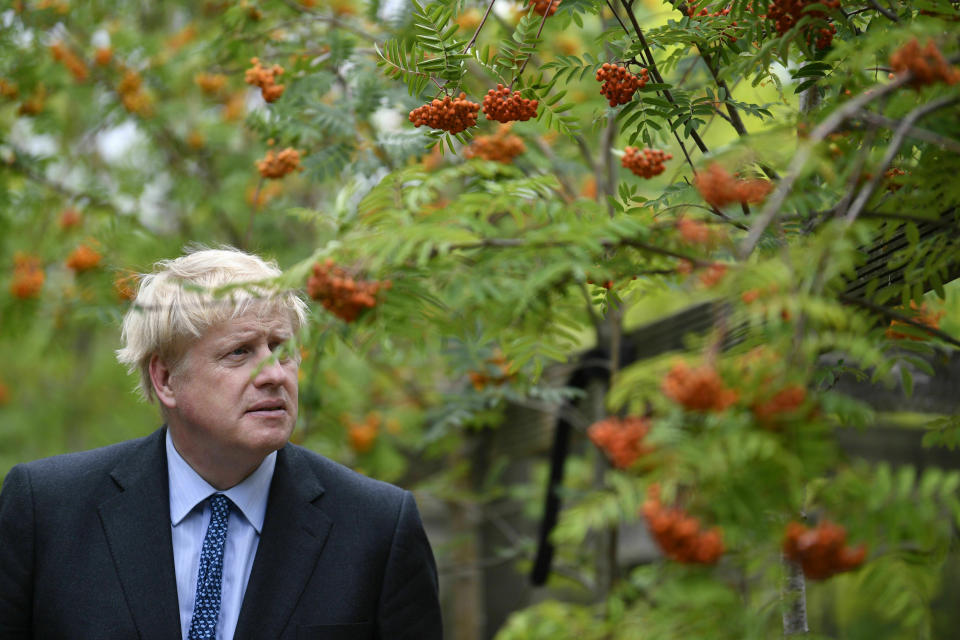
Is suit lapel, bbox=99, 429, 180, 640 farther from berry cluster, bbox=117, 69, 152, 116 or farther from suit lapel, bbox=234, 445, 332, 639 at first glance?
berry cluster, bbox=117, 69, 152, 116

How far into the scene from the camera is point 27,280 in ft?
14.7

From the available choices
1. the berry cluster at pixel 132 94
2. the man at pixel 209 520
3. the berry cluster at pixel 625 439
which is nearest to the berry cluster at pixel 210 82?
the berry cluster at pixel 132 94

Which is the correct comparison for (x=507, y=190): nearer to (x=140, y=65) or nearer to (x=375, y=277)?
(x=375, y=277)

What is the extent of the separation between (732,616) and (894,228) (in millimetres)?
960

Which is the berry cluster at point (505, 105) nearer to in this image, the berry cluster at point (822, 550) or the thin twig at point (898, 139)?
the thin twig at point (898, 139)

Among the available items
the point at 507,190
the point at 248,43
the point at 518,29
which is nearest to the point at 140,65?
the point at 248,43

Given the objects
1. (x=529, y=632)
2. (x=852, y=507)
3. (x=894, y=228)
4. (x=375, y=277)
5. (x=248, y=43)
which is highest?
(x=248, y=43)

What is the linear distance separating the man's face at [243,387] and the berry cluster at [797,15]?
1.30 m

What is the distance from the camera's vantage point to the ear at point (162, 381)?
2.49 meters

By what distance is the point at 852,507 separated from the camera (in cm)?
137

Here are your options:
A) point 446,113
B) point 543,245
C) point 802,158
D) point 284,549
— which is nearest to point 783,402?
point 802,158

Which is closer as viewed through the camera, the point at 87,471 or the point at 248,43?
the point at 87,471

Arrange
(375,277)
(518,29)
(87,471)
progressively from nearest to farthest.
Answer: (375,277)
(518,29)
(87,471)

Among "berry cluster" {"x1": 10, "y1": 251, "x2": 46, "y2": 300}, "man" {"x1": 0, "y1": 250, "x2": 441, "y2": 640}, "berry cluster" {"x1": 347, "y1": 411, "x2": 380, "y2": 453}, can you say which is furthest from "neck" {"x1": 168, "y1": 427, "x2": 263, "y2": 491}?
"berry cluster" {"x1": 347, "y1": 411, "x2": 380, "y2": 453}
